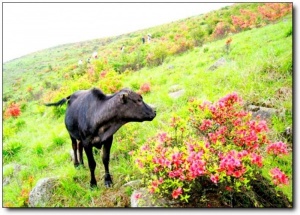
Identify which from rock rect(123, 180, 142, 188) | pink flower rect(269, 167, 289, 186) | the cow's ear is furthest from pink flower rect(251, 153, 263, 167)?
the cow's ear

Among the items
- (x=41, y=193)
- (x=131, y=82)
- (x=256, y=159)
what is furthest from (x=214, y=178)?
(x=131, y=82)

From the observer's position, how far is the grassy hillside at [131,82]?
4.07 meters

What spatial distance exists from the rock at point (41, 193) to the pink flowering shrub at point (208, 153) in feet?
3.51

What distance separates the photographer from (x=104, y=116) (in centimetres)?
382

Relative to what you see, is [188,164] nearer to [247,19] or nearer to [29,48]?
[247,19]

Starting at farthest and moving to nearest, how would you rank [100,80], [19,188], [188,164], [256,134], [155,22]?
[100,80] → [155,22] → [19,188] → [256,134] → [188,164]

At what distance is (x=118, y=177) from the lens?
4.06 meters

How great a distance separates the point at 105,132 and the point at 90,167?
0.45 meters

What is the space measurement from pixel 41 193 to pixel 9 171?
0.65 metres

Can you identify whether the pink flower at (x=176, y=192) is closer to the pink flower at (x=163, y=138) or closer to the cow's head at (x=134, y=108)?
the pink flower at (x=163, y=138)

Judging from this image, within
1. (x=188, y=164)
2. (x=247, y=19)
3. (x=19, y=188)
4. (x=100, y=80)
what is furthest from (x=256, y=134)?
(x=19, y=188)

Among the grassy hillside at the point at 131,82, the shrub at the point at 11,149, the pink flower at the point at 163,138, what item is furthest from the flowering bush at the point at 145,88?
the shrub at the point at 11,149

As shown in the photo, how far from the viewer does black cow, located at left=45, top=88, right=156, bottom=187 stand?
3752 mm

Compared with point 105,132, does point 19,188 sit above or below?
below
